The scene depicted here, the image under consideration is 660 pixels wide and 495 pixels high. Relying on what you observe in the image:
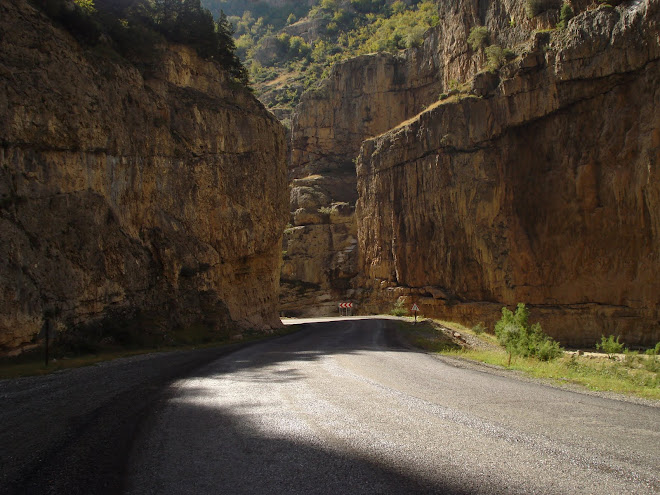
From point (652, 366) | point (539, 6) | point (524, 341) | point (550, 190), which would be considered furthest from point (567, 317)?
point (539, 6)

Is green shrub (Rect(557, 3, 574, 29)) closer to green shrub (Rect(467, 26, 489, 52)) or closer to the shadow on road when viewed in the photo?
green shrub (Rect(467, 26, 489, 52))

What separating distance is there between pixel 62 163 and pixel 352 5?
11664 cm

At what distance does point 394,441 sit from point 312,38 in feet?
401

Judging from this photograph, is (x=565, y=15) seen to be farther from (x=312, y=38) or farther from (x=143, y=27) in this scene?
(x=312, y=38)

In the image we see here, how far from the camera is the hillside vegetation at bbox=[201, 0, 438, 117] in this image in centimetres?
8956

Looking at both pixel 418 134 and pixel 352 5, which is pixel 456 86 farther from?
pixel 352 5

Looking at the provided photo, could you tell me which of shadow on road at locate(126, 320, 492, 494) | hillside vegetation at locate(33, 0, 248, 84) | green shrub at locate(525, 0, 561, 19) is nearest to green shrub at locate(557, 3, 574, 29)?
green shrub at locate(525, 0, 561, 19)

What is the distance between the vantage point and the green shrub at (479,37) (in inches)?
1539

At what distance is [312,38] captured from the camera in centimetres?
11431

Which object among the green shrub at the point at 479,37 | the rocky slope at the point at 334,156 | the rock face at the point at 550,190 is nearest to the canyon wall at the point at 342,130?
the rocky slope at the point at 334,156

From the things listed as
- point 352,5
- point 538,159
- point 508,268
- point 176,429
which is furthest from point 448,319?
point 352,5

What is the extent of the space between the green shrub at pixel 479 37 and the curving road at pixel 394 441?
3832 centimetres

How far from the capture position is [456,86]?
41688mm

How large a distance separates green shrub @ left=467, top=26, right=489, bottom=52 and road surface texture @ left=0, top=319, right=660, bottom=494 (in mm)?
38208
